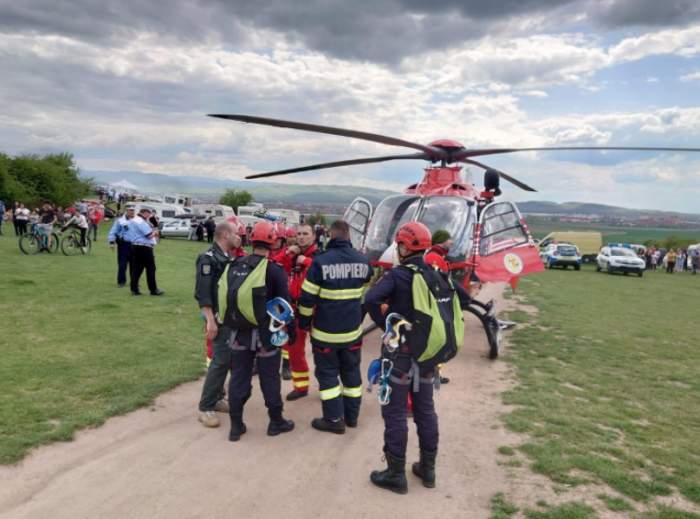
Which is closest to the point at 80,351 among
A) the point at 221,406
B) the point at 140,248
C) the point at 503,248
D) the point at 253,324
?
the point at 221,406

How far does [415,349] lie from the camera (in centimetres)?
393

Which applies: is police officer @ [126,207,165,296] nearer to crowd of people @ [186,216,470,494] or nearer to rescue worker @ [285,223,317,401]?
rescue worker @ [285,223,317,401]

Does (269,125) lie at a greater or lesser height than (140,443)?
greater

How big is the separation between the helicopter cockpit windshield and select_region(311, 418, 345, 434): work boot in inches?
146

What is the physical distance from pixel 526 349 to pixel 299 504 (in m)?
6.10

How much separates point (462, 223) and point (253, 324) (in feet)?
15.0

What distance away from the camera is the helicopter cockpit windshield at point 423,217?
8.03 meters

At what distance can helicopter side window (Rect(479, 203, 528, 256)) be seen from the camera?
8.10m

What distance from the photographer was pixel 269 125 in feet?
22.4

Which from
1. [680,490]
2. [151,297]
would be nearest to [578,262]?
[151,297]

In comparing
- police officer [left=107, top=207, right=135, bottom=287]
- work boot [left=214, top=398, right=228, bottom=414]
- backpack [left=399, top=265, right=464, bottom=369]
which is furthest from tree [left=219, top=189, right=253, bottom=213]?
backpack [left=399, top=265, right=464, bottom=369]

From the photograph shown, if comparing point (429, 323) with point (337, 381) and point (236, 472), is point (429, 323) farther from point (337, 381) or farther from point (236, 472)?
point (236, 472)

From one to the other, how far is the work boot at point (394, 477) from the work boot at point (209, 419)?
1.76m

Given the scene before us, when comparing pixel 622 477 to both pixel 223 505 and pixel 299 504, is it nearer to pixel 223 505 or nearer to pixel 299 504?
pixel 299 504
